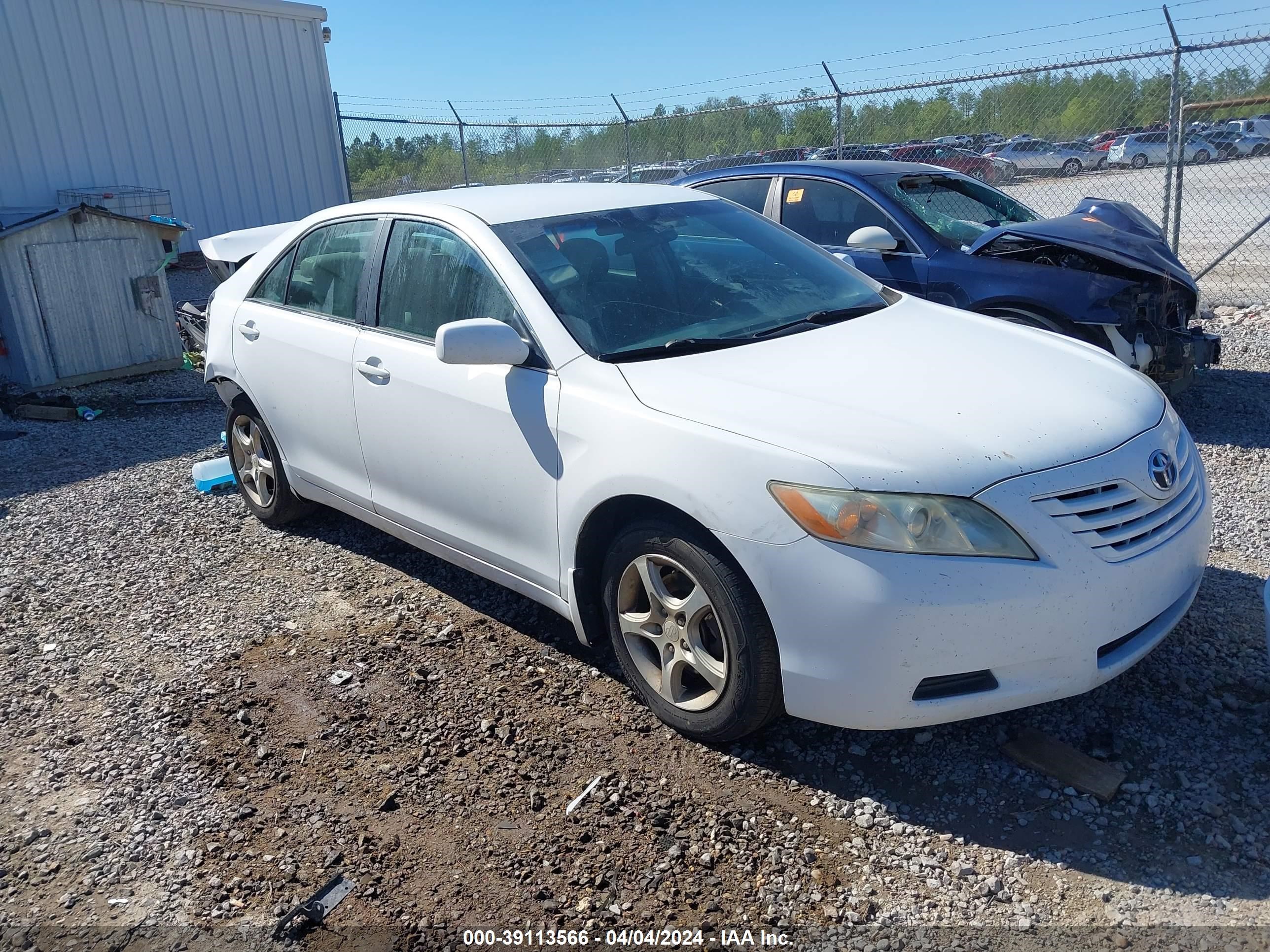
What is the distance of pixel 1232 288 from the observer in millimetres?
10344

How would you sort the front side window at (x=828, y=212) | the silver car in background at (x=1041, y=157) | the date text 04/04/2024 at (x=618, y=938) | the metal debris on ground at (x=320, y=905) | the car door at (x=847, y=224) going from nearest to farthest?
the date text 04/04/2024 at (x=618, y=938) < the metal debris on ground at (x=320, y=905) < the car door at (x=847, y=224) < the front side window at (x=828, y=212) < the silver car in background at (x=1041, y=157)

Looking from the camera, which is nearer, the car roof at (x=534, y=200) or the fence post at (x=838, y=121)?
the car roof at (x=534, y=200)

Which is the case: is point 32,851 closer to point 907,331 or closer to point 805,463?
point 805,463

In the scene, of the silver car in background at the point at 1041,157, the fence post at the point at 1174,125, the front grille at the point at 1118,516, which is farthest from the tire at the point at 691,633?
the silver car in background at the point at 1041,157

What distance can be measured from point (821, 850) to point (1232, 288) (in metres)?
10.0

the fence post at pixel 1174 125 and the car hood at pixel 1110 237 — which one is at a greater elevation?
the fence post at pixel 1174 125

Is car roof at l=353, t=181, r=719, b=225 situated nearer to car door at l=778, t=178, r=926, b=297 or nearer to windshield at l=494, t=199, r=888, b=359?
windshield at l=494, t=199, r=888, b=359

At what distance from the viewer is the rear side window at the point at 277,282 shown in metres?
4.78

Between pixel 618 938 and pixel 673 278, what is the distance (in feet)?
7.54

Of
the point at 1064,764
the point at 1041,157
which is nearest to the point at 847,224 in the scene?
the point at 1064,764

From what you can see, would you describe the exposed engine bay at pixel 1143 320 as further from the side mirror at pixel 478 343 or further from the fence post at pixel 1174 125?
the side mirror at pixel 478 343

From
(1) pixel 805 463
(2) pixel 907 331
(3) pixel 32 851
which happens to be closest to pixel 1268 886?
(1) pixel 805 463

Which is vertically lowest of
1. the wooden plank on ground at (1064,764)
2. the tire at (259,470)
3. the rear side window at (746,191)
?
the wooden plank on ground at (1064,764)

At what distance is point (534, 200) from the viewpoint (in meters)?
4.08
